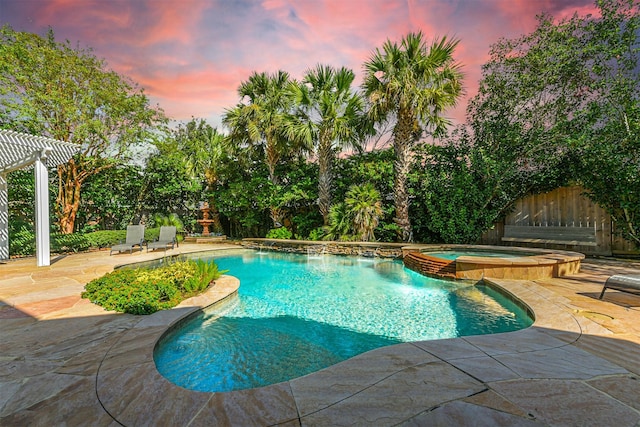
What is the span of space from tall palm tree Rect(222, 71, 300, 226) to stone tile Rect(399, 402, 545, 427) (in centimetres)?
1116

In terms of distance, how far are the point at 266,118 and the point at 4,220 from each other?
9289mm

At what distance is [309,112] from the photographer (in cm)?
1128

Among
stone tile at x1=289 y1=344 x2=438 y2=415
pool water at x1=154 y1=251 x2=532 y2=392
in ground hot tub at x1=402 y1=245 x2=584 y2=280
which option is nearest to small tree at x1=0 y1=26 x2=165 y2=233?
pool water at x1=154 y1=251 x2=532 y2=392

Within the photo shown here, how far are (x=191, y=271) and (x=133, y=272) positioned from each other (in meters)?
0.99

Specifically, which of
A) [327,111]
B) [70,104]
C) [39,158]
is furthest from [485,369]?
[70,104]

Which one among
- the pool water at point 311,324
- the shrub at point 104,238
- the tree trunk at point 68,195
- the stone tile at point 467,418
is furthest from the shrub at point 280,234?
the stone tile at point 467,418

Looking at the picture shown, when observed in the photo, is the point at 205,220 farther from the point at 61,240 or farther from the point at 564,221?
the point at 564,221

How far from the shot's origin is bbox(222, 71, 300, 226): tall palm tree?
39.9 ft

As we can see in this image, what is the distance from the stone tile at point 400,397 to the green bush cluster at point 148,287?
3330 millimetres

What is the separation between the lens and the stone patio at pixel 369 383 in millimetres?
1752

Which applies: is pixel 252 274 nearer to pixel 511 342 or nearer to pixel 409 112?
pixel 511 342

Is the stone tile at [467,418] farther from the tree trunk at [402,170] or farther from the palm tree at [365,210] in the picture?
the tree trunk at [402,170]

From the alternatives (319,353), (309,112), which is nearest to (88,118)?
(309,112)

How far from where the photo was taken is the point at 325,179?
38.2 ft
